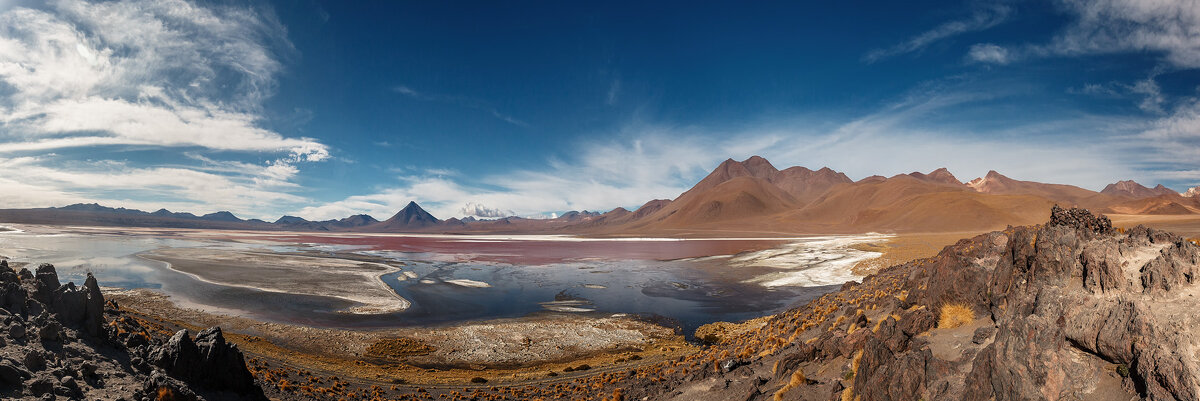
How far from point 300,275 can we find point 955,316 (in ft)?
182

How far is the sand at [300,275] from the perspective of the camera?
36.5 m

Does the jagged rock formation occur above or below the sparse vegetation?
above

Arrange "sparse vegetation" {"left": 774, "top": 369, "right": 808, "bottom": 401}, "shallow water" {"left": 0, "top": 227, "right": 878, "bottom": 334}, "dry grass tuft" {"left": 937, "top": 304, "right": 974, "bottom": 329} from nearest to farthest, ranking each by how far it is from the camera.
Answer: "dry grass tuft" {"left": 937, "top": 304, "right": 974, "bottom": 329}
"sparse vegetation" {"left": 774, "top": 369, "right": 808, "bottom": 401}
"shallow water" {"left": 0, "top": 227, "right": 878, "bottom": 334}

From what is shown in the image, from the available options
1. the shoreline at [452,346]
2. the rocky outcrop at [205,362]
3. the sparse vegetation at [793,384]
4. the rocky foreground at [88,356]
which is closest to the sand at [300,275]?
the shoreline at [452,346]

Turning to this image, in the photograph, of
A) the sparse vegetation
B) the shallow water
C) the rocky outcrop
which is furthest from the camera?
the shallow water

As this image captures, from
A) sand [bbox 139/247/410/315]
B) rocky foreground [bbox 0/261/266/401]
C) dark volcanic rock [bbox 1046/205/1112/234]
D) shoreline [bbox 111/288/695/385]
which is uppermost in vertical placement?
dark volcanic rock [bbox 1046/205/1112/234]

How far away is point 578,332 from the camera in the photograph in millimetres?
26766

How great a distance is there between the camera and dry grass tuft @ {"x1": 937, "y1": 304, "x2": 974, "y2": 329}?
380 inches

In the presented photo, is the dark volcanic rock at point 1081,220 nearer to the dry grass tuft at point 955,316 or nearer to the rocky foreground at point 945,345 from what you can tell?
the rocky foreground at point 945,345

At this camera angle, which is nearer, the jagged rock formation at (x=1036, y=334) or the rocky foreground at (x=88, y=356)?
the jagged rock formation at (x=1036, y=334)

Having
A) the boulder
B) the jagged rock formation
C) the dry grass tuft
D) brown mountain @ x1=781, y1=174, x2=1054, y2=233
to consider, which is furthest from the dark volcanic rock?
brown mountain @ x1=781, y1=174, x2=1054, y2=233

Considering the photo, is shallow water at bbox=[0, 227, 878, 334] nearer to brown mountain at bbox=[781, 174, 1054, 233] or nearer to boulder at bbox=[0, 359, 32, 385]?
boulder at bbox=[0, 359, 32, 385]

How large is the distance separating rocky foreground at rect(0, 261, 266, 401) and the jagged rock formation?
1339 centimetres

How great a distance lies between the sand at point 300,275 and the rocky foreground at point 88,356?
65.2 ft
